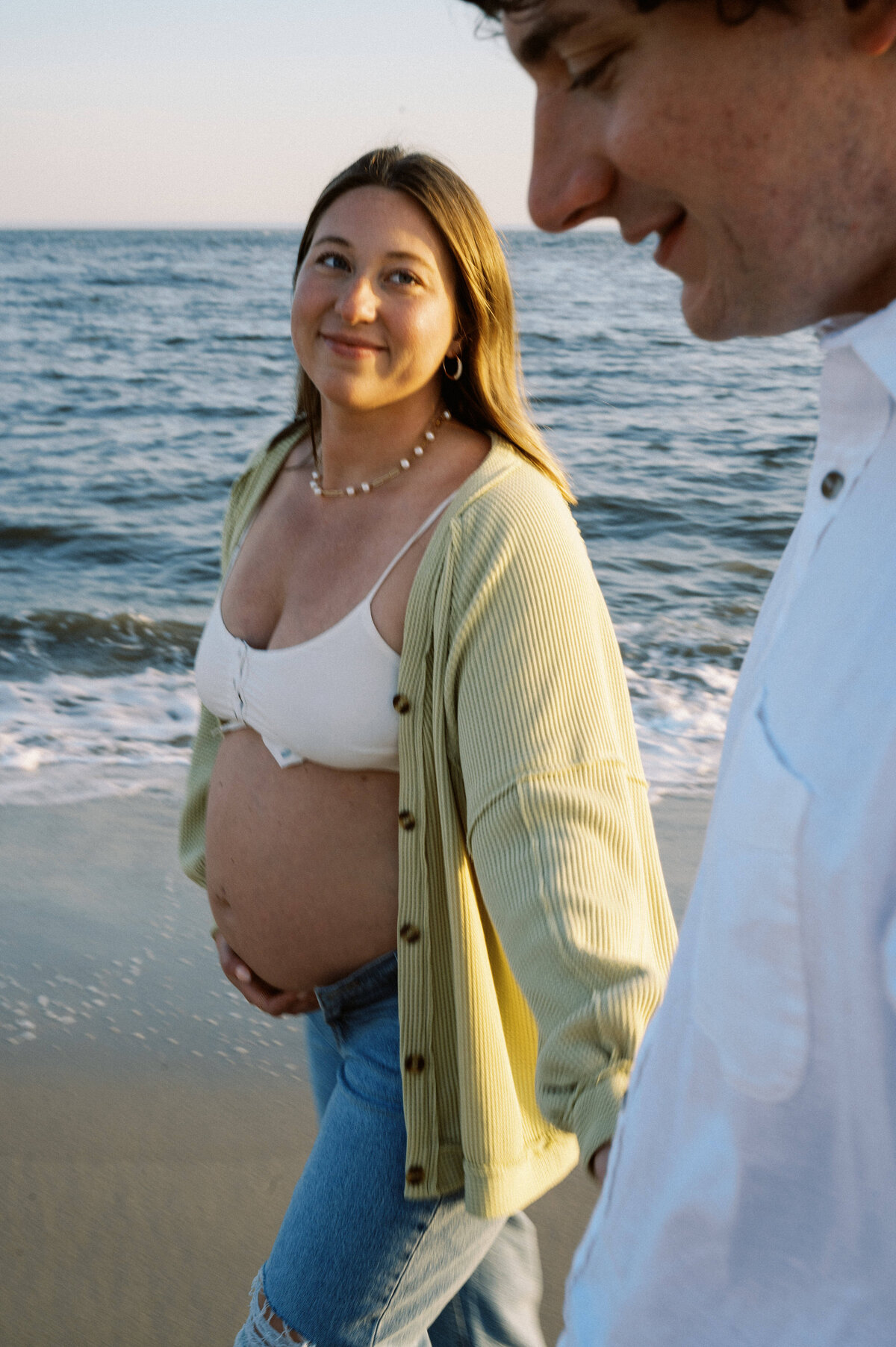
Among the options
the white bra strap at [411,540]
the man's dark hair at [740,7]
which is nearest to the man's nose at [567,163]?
the man's dark hair at [740,7]

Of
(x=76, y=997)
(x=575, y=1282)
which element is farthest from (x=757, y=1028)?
(x=76, y=997)

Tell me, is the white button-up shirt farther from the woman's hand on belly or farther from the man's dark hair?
the woman's hand on belly

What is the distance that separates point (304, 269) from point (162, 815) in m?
2.75

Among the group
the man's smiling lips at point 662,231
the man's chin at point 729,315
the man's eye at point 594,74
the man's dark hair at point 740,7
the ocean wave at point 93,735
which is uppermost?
the man's dark hair at point 740,7

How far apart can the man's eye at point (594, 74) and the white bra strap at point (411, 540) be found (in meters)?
0.99

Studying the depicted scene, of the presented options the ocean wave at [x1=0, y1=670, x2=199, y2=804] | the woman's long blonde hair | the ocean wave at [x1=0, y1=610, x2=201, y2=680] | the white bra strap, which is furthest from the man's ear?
the ocean wave at [x1=0, y1=610, x2=201, y2=680]

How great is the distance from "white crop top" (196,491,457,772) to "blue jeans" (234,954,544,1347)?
35cm

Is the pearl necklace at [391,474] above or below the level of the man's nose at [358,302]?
below

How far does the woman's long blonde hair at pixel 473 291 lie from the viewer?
209 centimetres

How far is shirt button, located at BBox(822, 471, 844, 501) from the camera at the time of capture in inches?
31.9

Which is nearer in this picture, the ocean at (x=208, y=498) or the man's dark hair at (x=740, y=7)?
the man's dark hair at (x=740, y=7)

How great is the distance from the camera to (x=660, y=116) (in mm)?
838

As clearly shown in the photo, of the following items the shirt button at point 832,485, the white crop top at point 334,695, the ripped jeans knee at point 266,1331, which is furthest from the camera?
the white crop top at point 334,695

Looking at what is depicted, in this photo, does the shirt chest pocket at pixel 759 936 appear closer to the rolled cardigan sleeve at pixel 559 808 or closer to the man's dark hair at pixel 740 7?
the man's dark hair at pixel 740 7
